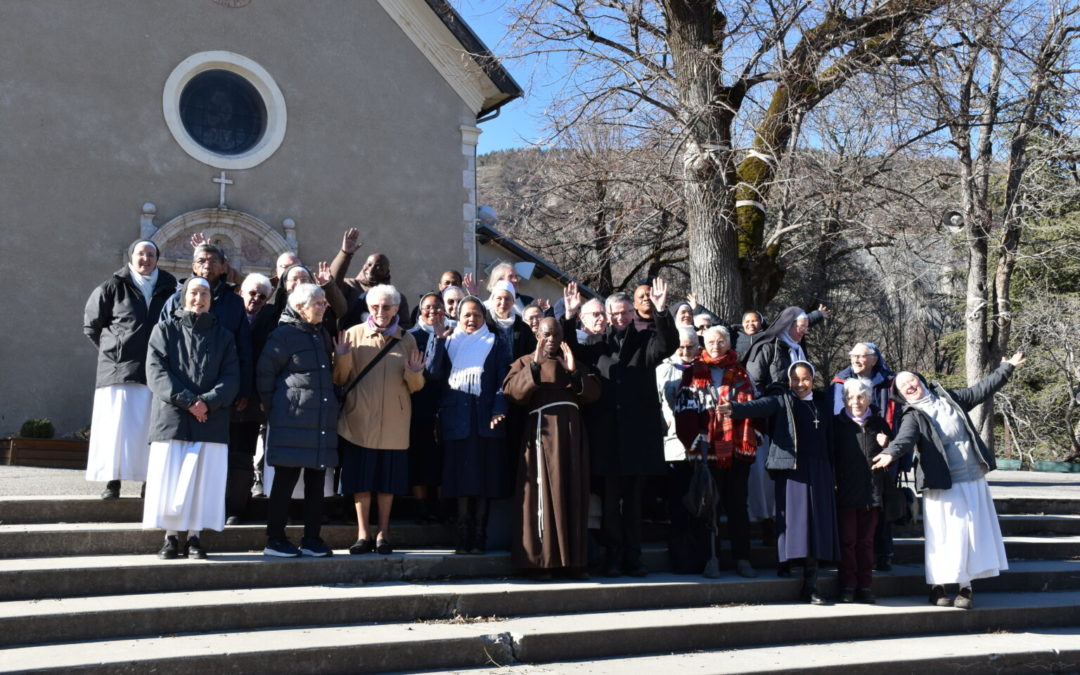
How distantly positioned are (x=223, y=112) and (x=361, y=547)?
9684 millimetres

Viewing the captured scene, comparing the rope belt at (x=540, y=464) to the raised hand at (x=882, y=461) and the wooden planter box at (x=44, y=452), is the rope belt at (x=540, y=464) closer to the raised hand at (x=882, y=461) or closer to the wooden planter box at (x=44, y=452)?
the raised hand at (x=882, y=461)

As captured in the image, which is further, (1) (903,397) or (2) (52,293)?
(2) (52,293)

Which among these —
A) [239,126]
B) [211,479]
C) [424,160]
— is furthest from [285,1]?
[211,479]

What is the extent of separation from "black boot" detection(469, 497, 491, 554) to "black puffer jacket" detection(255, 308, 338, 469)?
116cm

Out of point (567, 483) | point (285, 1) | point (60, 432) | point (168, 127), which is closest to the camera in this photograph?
point (567, 483)

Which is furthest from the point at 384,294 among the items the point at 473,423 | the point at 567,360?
the point at 567,360

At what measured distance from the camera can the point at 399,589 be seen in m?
6.38

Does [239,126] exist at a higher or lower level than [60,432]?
higher

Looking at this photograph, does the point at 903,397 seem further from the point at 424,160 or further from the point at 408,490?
the point at 424,160

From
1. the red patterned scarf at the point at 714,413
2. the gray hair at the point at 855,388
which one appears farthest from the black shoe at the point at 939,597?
the red patterned scarf at the point at 714,413

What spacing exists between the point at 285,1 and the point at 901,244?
388 inches

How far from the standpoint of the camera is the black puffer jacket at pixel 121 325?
22.8ft

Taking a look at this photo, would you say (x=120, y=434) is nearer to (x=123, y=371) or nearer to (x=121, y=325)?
(x=123, y=371)

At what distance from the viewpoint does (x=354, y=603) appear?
19.9 ft
